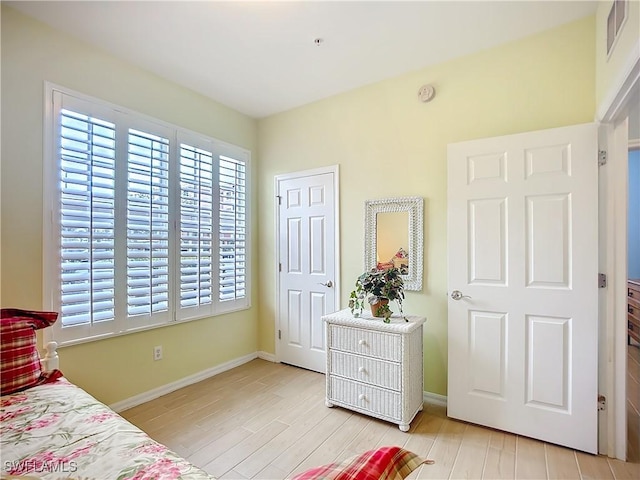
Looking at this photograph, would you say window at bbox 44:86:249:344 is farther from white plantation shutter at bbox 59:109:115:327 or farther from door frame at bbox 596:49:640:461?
door frame at bbox 596:49:640:461

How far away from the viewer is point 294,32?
7.32 feet

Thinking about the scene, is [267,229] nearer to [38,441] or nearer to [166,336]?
[166,336]

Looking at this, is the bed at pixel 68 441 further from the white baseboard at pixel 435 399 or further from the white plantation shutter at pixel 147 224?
the white baseboard at pixel 435 399

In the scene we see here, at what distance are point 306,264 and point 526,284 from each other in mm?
1938

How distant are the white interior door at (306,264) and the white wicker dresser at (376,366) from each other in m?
0.66

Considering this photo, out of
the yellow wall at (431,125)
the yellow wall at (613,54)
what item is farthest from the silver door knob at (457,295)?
the yellow wall at (613,54)

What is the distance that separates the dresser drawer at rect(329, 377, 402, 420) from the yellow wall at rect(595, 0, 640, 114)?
2192 millimetres

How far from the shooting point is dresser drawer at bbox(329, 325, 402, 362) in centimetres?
227

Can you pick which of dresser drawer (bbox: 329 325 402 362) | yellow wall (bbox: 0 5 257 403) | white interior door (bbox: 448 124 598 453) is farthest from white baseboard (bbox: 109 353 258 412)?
white interior door (bbox: 448 124 598 453)

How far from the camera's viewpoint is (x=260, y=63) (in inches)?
103

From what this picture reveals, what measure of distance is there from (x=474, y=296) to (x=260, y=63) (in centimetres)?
245

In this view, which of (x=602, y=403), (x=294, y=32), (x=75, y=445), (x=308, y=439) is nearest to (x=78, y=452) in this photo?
(x=75, y=445)

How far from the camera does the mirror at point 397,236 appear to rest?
106 inches

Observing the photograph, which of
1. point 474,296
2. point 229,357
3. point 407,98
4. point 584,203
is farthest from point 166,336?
point 584,203
